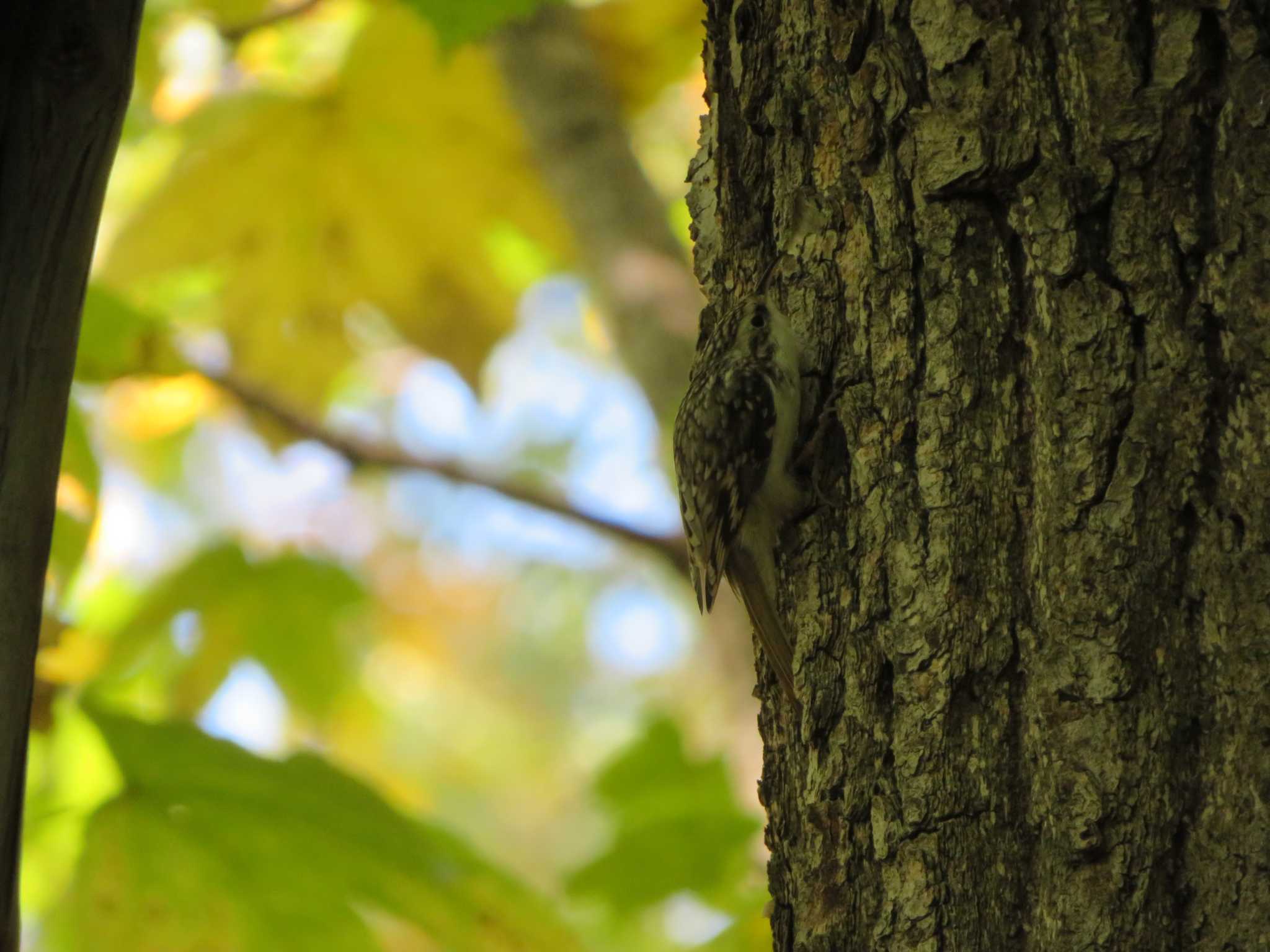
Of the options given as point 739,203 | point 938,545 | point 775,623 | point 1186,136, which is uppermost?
point 739,203

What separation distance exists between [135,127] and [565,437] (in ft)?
17.9

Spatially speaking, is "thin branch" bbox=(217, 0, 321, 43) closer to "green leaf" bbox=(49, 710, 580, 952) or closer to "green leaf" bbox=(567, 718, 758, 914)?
"green leaf" bbox=(49, 710, 580, 952)

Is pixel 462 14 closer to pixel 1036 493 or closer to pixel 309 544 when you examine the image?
pixel 1036 493

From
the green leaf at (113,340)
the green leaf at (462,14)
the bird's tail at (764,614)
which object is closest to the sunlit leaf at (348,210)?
the green leaf at (113,340)

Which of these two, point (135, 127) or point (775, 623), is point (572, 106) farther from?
point (775, 623)

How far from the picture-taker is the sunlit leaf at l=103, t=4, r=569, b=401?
3.49 meters

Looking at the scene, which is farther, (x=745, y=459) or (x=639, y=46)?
(x=639, y=46)

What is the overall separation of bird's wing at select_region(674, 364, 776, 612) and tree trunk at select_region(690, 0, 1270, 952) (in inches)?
13.4

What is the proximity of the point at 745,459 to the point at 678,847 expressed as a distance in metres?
1.44

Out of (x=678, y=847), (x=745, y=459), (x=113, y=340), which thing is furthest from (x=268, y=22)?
(x=678, y=847)

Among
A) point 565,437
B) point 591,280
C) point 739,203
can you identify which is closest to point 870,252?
point 739,203

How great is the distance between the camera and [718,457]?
6.99 ft

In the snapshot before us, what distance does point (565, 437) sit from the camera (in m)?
9.09

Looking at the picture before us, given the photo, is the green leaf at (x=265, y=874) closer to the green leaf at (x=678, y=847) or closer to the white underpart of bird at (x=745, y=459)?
the white underpart of bird at (x=745, y=459)
